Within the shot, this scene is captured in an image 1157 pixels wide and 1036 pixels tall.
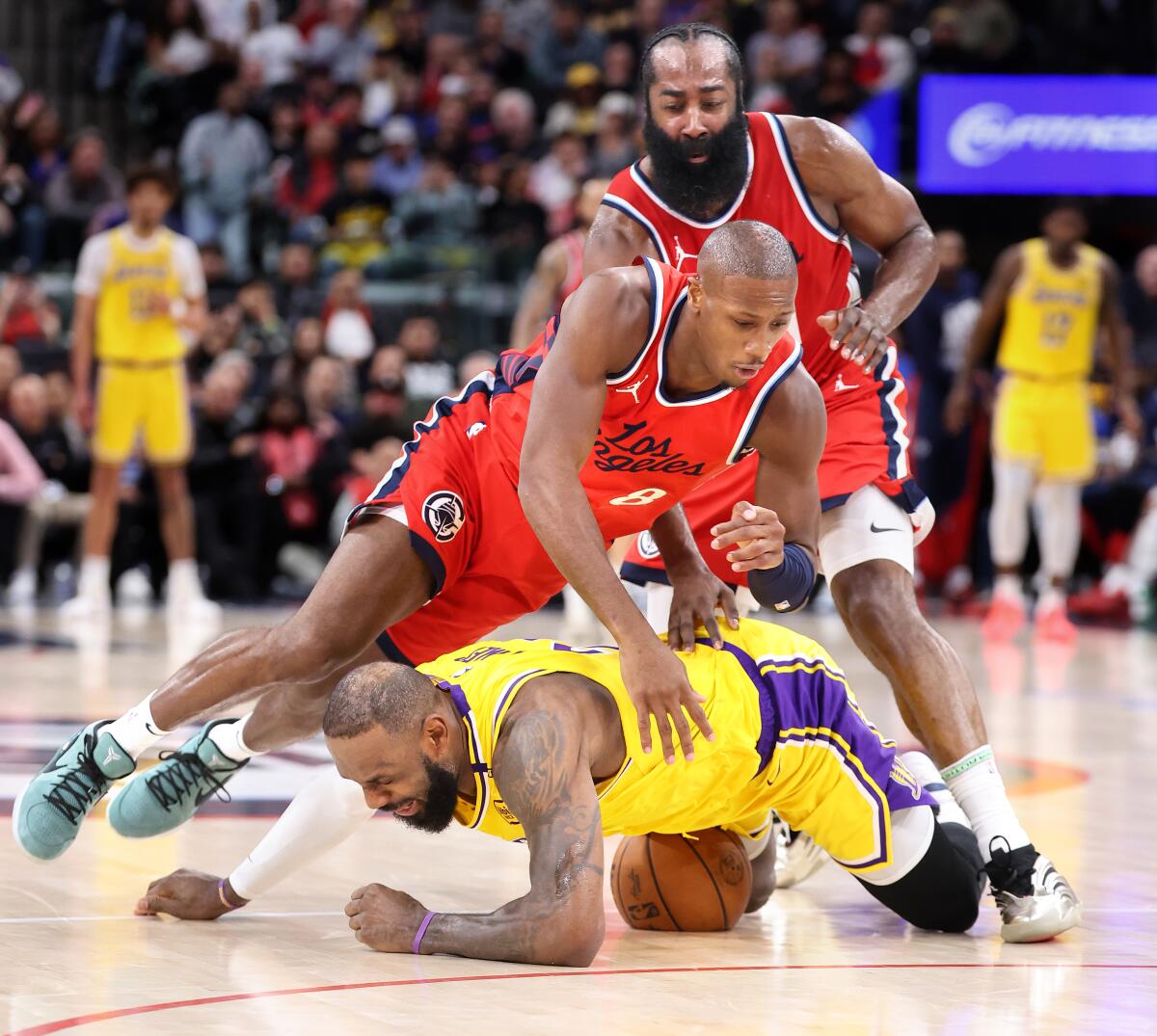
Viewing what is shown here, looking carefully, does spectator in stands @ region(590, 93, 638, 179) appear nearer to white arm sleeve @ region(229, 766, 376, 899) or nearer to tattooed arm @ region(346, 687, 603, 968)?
white arm sleeve @ region(229, 766, 376, 899)

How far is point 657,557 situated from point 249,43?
39.6ft

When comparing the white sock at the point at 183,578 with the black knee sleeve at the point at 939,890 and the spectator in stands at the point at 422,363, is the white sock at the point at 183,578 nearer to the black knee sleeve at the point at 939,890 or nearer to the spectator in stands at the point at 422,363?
the spectator in stands at the point at 422,363

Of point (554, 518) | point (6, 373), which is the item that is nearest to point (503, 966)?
point (554, 518)

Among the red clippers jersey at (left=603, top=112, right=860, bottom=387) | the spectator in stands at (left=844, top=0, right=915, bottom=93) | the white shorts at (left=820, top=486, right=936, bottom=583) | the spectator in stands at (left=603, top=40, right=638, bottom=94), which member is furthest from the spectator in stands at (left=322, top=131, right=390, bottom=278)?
the white shorts at (left=820, top=486, right=936, bottom=583)

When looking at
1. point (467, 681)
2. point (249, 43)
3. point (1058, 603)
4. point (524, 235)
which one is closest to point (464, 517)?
point (467, 681)

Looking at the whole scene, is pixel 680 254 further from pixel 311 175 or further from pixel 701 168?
pixel 311 175

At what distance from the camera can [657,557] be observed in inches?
183

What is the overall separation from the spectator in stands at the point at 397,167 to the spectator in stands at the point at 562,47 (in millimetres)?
1555

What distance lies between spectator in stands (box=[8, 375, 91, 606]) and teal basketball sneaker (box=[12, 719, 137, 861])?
758cm

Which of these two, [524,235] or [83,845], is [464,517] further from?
[524,235]

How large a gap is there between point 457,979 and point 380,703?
49cm

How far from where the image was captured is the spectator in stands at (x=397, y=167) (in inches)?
590

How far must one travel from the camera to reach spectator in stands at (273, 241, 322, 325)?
1345 centimetres

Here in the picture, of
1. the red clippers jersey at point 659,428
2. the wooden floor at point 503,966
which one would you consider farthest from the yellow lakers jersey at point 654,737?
the red clippers jersey at point 659,428
